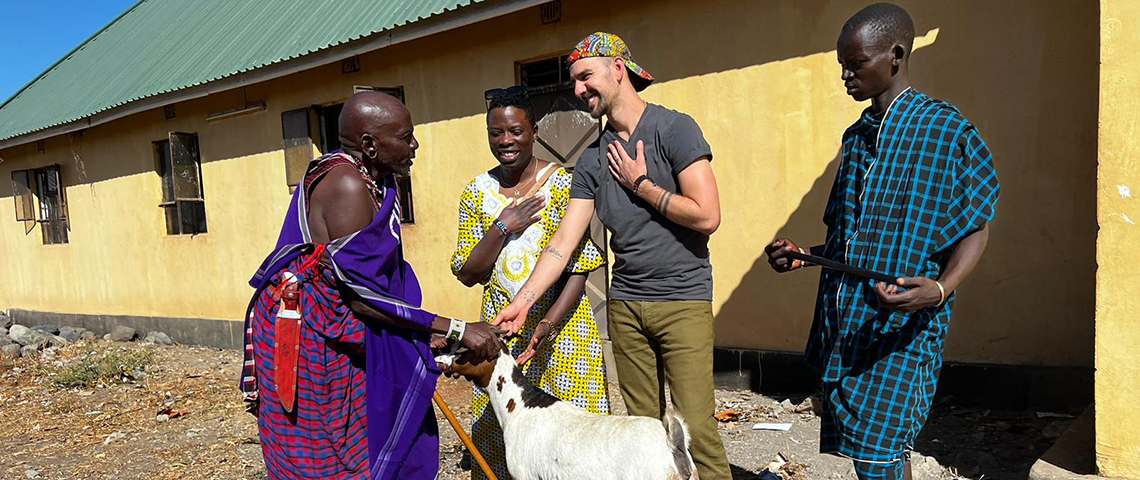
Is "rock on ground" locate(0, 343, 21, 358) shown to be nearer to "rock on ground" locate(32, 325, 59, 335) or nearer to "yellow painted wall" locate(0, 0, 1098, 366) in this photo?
"rock on ground" locate(32, 325, 59, 335)

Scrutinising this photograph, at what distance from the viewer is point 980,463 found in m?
3.78

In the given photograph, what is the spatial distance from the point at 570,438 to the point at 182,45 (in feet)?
38.6

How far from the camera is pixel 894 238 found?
6.70 feet

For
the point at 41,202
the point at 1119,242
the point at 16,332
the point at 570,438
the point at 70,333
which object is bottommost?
the point at 70,333

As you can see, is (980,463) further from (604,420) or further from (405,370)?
(405,370)

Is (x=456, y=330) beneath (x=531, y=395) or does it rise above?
above

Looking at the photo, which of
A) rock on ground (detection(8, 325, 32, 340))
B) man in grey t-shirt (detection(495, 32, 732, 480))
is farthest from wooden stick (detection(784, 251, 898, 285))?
rock on ground (detection(8, 325, 32, 340))

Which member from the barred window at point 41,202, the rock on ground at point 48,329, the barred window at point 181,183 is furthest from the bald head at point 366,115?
the barred window at point 41,202

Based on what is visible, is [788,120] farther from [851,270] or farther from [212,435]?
[212,435]

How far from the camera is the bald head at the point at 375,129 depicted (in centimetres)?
212

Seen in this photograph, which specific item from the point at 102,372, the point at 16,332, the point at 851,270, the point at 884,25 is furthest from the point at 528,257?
the point at 16,332

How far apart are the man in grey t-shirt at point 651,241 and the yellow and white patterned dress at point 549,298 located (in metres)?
0.16

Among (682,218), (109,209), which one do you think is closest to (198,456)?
(682,218)

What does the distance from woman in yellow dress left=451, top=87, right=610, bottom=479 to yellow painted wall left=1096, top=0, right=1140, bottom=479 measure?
2.05m
